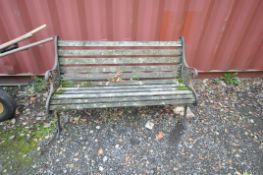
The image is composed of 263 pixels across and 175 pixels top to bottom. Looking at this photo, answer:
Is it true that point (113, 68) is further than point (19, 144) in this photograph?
Yes

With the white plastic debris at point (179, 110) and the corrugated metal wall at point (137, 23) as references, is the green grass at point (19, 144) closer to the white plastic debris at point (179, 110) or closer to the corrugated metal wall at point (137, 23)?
the corrugated metal wall at point (137, 23)

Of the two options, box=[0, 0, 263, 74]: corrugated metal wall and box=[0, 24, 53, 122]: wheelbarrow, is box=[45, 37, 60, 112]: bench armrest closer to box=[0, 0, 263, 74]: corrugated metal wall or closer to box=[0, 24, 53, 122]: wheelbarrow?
box=[0, 24, 53, 122]: wheelbarrow

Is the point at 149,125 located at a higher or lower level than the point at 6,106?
lower

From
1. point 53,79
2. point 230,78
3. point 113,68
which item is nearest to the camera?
point 53,79

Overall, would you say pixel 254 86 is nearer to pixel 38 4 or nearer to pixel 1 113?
pixel 38 4

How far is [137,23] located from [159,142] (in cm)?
165

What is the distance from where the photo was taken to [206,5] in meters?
2.85

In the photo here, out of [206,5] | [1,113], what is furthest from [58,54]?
[206,5]

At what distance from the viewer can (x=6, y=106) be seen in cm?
256

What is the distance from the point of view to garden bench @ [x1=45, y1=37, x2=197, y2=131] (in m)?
2.41

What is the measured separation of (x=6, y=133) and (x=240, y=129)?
123 inches

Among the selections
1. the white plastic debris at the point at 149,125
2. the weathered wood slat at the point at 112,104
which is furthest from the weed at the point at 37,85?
the white plastic debris at the point at 149,125

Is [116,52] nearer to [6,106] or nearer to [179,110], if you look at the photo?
[179,110]

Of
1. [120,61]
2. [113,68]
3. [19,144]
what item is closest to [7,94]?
[19,144]
